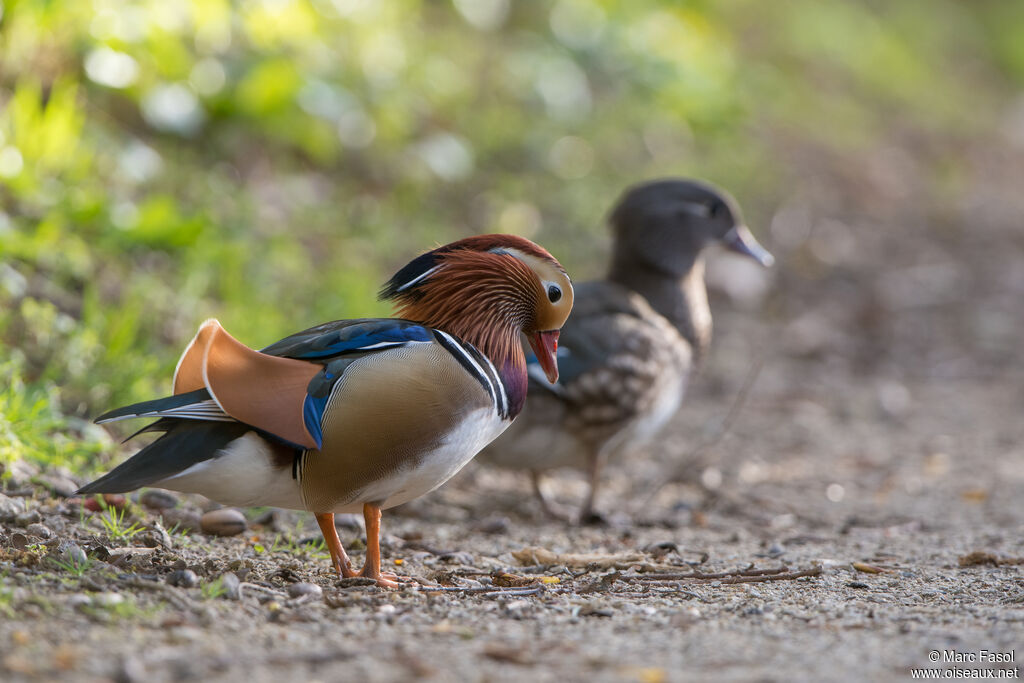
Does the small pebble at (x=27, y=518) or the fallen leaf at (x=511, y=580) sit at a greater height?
the small pebble at (x=27, y=518)

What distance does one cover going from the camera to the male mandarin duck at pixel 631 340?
4648mm

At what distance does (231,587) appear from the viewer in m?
2.86

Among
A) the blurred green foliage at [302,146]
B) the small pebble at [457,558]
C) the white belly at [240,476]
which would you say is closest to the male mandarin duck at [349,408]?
the white belly at [240,476]

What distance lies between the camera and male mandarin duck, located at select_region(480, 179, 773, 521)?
4648 mm

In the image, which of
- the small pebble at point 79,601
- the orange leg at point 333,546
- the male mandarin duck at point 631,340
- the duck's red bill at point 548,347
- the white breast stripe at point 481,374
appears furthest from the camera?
the male mandarin duck at point 631,340

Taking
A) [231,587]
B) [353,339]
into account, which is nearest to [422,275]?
[353,339]

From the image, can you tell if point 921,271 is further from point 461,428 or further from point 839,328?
point 461,428

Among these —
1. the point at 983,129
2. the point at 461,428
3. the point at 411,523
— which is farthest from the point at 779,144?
the point at 461,428

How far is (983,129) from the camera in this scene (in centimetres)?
1344

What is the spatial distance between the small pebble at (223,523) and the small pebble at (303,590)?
789 mm

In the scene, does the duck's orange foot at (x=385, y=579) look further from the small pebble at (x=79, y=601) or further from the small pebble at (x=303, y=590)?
the small pebble at (x=79, y=601)

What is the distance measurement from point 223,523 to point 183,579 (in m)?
0.82

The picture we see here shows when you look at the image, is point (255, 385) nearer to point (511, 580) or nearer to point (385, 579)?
point (385, 579)

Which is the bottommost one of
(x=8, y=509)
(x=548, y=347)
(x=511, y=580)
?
(x=511, y=580)
